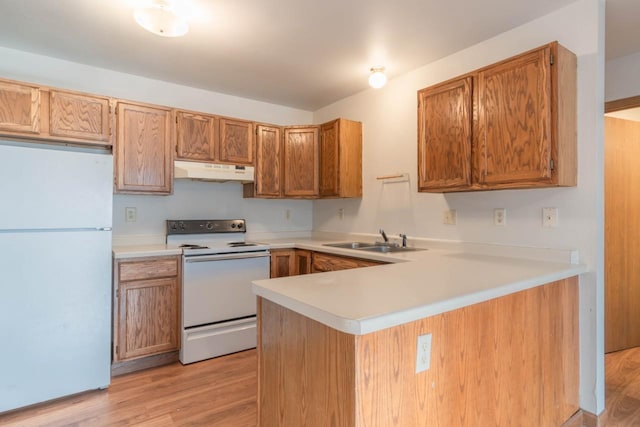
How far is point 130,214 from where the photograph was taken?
298 cm

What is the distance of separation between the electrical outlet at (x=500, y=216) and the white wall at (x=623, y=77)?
131 centimetres

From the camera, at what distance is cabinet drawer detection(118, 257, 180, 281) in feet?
8.11

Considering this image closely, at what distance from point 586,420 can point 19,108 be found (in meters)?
3.94

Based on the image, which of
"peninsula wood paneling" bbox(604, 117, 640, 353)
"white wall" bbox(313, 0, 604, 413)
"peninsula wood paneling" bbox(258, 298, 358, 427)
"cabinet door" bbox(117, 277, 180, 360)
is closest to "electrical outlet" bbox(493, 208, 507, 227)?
"white wall" bbox(313, 0, 604, 413)

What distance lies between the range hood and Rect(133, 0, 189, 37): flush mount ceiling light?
1.18 m

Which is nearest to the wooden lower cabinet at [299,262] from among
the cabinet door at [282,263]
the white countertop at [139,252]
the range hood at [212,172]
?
the cabinet door at [282,263]

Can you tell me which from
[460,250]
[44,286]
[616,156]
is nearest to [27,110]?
[44,286]

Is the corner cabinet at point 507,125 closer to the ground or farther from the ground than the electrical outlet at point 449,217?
farther from the ground

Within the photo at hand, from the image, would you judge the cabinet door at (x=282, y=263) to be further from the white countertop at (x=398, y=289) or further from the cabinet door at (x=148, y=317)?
the white countertop at (x=398, y=289)

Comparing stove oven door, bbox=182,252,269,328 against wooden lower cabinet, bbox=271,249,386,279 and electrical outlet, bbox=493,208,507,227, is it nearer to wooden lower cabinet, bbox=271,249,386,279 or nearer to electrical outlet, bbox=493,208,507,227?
wooden lower cabinet, bbox=271,249,386,279

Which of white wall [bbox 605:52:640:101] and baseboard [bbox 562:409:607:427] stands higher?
white wall [bbox 605:52:640:101]

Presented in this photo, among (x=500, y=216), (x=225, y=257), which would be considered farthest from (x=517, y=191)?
(x=225, y=257)

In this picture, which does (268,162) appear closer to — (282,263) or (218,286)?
(282,263)

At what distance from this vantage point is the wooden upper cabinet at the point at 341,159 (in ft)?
10.9
